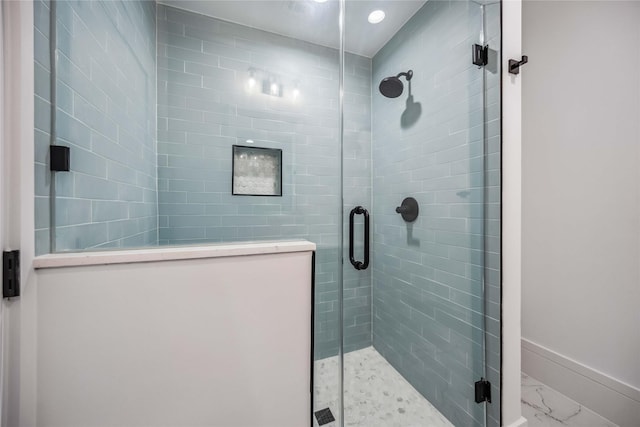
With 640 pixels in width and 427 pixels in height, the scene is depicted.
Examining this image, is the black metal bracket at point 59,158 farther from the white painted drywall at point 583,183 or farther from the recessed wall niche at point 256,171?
the white painted drywall at point 583,183

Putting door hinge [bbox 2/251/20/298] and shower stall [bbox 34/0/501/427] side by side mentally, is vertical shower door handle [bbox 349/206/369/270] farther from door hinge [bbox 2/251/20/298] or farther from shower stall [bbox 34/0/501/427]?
door hinge [bbox 2/251/20/298]

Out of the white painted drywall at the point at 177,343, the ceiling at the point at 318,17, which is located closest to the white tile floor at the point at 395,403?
the white painted drywall at the point at 177,343

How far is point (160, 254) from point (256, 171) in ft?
3.26

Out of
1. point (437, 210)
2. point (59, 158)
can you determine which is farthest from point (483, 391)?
point (59, 158)

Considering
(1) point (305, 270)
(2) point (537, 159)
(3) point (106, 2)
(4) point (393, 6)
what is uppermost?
(4) point (393, 6)

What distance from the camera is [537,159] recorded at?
1604 mm

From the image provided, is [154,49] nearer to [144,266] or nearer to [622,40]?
[144,266]

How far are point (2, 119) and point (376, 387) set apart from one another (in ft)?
6.50

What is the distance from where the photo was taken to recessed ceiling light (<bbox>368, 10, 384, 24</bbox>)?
160cm

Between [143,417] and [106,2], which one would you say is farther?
[106,2]

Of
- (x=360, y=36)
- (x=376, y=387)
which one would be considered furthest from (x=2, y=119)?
(x=376, y=387)

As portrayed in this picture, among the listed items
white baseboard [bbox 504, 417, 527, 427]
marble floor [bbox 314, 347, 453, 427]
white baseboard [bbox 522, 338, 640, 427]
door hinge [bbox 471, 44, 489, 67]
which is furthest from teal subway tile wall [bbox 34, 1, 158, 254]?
white baseboard [bbox 522, 338, 640, 427]

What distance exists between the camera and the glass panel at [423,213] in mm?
1229

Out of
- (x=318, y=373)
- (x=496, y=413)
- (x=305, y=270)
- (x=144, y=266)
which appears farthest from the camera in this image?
(x=318, y=373)
